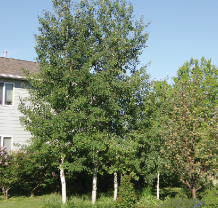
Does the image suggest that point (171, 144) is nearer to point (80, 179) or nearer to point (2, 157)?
point (80, 179)

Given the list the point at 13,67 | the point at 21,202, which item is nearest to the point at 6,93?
the point at 13,67

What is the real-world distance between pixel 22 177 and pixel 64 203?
398cm

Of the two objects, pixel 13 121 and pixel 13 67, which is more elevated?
pixel 13 67

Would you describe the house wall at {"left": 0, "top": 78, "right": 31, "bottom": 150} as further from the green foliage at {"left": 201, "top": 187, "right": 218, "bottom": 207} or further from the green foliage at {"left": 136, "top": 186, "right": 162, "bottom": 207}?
the green foliage at {"left": 201, "top": 187, "right": 218, "bottom": 207}

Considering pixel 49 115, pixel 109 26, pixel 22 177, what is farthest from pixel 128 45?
pixel 22 177

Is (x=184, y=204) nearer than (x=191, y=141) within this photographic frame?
Yes

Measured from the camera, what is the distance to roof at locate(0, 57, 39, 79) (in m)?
17.3

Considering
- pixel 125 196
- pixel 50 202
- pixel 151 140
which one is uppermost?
pixel 151 140

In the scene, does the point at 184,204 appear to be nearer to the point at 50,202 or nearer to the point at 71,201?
the point at 71,201

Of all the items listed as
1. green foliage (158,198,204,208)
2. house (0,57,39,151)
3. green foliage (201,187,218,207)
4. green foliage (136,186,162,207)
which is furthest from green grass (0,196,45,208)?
green foliage (201,187,218,207)

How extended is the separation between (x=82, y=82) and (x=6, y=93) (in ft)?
21.8

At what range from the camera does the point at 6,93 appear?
57.0 ft

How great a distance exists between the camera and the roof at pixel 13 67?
56.6 feet

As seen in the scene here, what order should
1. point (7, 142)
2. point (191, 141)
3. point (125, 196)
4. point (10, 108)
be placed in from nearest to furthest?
point (191, 141) < point (125, 196) < point (7, 142) < point (10, 108)
